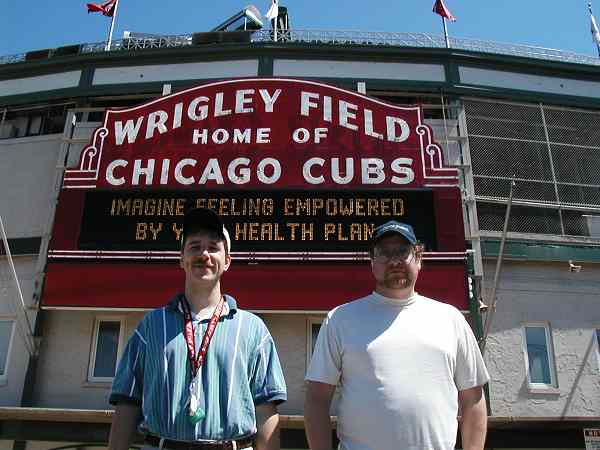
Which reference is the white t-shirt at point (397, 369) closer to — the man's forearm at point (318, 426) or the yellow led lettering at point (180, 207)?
the man's forearm at point (318, 426)

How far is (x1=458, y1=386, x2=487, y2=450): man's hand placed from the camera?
2814 millimetres

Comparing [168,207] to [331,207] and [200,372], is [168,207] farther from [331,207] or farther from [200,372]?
[200,372]

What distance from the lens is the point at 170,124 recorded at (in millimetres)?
9305

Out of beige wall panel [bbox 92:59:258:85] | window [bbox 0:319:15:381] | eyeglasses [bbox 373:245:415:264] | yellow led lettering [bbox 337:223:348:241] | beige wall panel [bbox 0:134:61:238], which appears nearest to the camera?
eyeglasses [bbox 373:245:415:264]

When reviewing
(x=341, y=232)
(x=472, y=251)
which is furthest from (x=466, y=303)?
(x=341, y=232)

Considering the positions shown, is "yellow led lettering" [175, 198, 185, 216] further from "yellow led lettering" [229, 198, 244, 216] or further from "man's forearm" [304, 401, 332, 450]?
"man's forearm" [304, 401, 332, 450]

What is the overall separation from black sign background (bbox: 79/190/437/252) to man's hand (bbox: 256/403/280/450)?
5329mm

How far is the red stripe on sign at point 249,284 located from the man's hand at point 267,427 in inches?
206

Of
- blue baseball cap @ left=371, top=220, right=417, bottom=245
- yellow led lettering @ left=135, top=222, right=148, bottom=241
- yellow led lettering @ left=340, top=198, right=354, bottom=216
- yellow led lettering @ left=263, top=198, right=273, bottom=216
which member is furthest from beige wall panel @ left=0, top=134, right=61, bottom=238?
blue baseball cap @ left=371, top=220, right=417, bottom=245

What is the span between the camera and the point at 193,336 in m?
2.58

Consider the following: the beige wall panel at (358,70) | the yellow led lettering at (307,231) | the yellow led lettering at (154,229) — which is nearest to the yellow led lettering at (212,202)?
the yellow led lettering at (154,229)

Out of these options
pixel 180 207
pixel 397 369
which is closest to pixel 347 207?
pixel 180 207

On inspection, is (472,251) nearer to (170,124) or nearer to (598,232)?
(598,232)

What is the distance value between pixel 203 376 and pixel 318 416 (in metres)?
0.65
